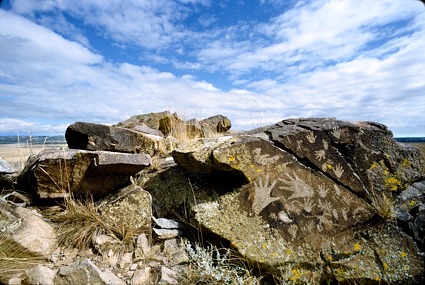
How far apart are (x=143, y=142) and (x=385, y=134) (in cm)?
473

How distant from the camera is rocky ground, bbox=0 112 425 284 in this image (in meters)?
2.96

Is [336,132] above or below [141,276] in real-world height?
above

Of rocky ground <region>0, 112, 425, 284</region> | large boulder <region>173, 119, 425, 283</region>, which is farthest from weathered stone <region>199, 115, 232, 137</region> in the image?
large boulder <region>173, 119, 425, 283</region>

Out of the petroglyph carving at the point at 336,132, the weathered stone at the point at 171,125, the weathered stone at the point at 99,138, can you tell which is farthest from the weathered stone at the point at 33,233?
A: the weathered stone at the point at 171,125

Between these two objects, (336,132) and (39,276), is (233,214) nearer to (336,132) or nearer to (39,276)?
(336,132)

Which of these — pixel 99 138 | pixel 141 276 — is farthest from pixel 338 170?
pixel 99 138

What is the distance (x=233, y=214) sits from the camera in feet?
11.2

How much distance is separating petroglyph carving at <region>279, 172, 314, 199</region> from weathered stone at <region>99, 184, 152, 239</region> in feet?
7.00

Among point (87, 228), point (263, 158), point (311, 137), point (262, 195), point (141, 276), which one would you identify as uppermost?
point (311, 137)

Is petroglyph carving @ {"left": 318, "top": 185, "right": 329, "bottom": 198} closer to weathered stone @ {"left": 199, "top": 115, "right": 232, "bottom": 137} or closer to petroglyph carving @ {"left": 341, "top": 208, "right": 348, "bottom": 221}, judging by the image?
petroglyph carving @ {"left": 341, "top": 208, "right": 348, "bottom": 221}

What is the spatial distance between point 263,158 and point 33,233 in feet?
11.0

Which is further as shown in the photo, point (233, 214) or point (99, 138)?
point (99, 138)

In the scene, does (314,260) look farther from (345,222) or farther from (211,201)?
(211,201)

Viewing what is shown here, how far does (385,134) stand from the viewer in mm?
4164
